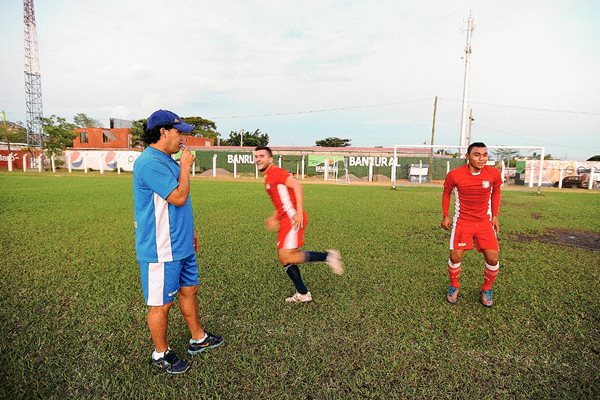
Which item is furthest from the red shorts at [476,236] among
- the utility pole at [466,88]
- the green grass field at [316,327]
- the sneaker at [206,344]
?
the utility pole at [466,88]

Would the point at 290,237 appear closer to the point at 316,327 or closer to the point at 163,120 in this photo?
the point at 316,327

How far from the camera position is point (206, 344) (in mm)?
3303

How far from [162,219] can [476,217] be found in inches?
141

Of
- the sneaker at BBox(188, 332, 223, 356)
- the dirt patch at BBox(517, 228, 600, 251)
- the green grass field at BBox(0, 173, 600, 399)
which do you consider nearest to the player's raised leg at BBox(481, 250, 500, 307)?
the green grass field at BBox(0, 173, 600, 399)

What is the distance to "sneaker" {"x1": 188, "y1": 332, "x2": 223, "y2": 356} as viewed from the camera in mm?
3252

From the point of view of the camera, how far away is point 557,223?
10969mm

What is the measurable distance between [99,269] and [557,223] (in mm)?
11800

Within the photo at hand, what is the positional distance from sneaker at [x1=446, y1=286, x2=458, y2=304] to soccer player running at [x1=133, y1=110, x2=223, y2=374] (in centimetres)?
308

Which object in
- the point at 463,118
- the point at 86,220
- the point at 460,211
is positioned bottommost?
the point at 86,220

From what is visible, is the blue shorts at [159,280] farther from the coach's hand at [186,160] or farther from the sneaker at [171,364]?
the coach's hand at [186,160]

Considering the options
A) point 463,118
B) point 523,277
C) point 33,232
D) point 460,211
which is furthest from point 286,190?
point 463,118

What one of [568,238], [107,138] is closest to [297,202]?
[568,238]

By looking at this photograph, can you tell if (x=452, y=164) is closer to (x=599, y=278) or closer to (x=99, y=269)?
(x=599, y=278)

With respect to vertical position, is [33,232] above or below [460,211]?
below
